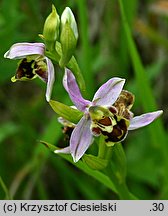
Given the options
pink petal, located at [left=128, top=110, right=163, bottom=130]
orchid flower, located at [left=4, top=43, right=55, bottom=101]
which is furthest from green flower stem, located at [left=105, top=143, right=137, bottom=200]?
orchid flower, located at [left=4, top=43, right=55, bottom=101]

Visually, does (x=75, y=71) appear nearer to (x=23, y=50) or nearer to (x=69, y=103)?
(x=23, y=50)

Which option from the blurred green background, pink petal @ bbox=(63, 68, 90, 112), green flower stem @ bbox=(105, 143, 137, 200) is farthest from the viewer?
the blurred green background

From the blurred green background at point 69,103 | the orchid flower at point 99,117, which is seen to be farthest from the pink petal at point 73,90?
the blurred green background at point 69,103

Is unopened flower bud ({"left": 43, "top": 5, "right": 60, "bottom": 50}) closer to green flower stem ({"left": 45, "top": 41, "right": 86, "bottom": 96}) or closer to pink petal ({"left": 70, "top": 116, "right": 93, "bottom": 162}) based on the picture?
green flower stem ({"left": 45, "top": 41, "right": 86, "bottom": 96})

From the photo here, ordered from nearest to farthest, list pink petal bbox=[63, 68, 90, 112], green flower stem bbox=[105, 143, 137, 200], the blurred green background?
pink petal bbox=[63, 68, 90, 112] → green flower stem bbox=[105, 143, 137, 200] → the blurred green background

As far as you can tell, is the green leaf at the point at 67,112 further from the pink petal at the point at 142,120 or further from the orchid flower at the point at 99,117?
the pink petal at the point at 142,120

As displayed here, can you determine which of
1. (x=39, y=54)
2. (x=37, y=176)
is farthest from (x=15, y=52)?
(x=37, y=176)
